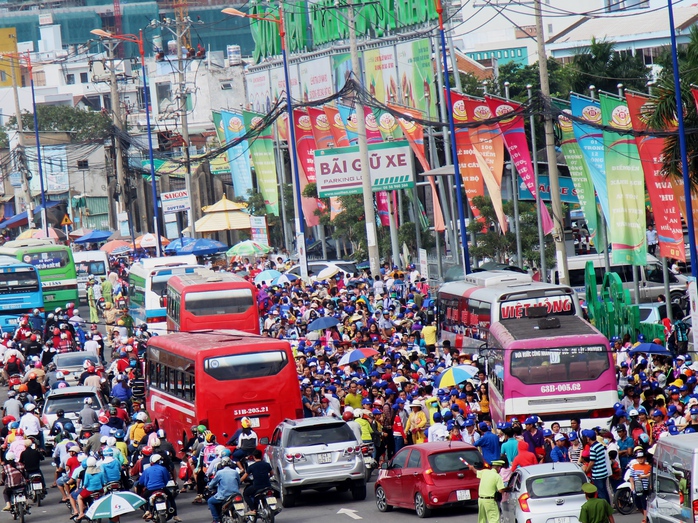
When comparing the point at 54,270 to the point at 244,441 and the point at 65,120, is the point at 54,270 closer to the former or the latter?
the point at 244,441

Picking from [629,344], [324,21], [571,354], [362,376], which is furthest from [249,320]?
[324,21]

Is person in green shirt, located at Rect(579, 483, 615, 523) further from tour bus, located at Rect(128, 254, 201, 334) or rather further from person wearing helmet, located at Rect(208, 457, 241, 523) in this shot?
tour bus, located at Rect(128, 254, 201, 334)

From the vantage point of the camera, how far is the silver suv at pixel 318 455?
64.0ft

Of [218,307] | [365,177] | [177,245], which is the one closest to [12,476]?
[218,307]

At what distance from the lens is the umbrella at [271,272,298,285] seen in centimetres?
4078

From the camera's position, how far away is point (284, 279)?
40.8 metres

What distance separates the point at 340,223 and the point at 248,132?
5.09 meters

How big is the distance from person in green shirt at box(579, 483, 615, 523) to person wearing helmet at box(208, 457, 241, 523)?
18.0 ft

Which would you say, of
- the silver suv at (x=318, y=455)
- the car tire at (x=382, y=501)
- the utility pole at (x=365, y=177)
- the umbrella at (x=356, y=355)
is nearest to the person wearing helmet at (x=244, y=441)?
the silver suv at (x=318, y=455)

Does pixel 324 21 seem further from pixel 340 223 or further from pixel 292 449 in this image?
pixel 292 449

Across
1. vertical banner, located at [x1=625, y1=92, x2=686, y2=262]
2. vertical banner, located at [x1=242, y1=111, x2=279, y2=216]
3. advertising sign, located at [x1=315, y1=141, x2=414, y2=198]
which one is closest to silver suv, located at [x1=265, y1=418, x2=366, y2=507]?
vertical banner, located at [x1=625, y1=92, x2=686, y2=262]

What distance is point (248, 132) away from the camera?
49.6 metres

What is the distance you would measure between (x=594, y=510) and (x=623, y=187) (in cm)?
1446

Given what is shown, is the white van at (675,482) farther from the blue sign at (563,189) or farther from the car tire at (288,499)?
the blue sign at (563,189)
